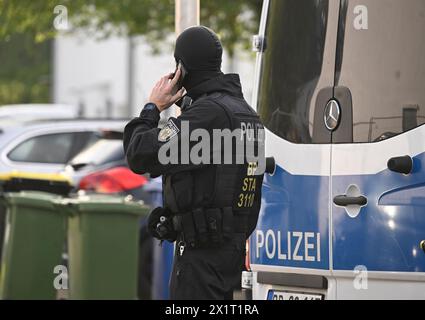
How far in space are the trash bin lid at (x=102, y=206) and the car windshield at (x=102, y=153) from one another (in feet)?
5.84

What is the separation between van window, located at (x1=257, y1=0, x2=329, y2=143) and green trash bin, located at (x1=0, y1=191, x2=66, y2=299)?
3474mm

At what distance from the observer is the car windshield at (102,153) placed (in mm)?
11133

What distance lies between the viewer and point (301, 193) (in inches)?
231

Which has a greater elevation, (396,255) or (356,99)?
(356,99)

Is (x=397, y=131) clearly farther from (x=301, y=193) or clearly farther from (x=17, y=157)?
(x=17, y=157)

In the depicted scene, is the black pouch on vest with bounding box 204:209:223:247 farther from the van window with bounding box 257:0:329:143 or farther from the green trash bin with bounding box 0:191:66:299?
the green trash bin with bounding box 0:191:66:299

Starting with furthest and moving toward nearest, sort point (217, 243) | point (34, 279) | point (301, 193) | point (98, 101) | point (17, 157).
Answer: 1. point (98, 101)
2. point (17, 157)
3. point (34, 279)
4. point (301, 193)
5. point (217, 243)

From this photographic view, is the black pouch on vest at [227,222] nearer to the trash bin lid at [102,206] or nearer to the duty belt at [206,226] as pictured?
the duty belt at [206,226]

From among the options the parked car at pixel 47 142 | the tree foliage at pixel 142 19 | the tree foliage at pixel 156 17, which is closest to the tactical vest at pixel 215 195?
the parked car at pixel 47 142

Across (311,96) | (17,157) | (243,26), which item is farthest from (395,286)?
(243,26)

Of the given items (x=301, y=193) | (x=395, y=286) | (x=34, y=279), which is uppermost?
(x=301, y=193)

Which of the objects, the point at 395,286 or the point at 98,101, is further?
the point at 98,101

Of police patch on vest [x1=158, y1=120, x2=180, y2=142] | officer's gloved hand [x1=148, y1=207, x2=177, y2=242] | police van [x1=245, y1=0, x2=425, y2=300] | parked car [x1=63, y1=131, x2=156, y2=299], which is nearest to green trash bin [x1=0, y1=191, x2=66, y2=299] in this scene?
parked car [x1=63, y1=131, x2=156, y2=299]
